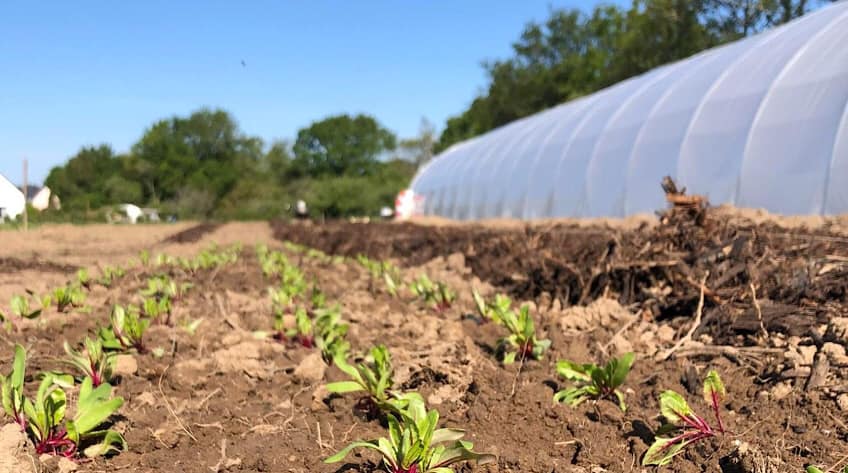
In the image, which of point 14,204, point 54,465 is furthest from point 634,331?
point 14,204

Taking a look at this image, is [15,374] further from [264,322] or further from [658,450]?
[658,450]

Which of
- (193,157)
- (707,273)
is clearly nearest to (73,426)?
(707,273)

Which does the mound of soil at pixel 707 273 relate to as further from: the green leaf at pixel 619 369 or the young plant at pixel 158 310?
the young plant at pixel 158 310

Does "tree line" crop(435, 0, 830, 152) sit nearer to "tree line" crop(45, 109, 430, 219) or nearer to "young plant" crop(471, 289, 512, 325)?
"tree line" crop(45, 109, 430, 219)

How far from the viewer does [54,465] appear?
1.83 metres

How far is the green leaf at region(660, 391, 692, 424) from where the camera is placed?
1950 mm

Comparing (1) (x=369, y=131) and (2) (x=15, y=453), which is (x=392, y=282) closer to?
(2) (x=15, y=453)

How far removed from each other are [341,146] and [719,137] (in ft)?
169

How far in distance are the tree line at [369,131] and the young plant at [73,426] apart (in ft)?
73.8

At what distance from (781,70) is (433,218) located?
48.0 ft

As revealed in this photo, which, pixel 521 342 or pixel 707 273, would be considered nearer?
pixel 521 342

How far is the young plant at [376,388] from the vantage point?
6.89 ft

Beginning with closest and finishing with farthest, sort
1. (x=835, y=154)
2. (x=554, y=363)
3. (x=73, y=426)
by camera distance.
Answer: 1. (x=73, y=426)
2. (x=554, y=363)
3. (x=835, y=154)

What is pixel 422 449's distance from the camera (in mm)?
1706
